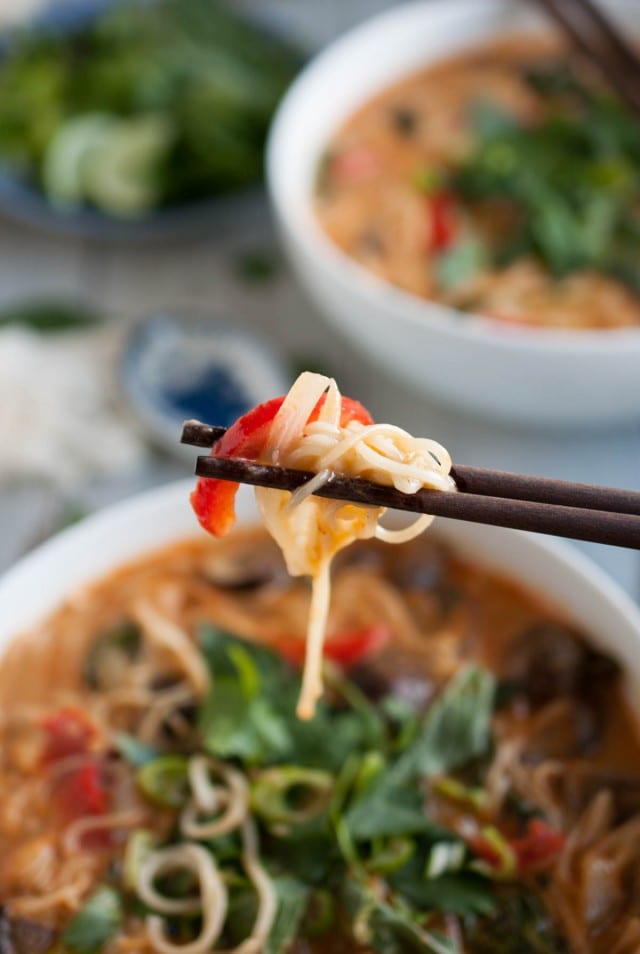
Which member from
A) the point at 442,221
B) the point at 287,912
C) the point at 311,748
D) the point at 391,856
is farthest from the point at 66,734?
the point at 442,221

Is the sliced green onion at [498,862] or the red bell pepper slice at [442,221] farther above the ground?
the red bell pepper slice at [442,221]

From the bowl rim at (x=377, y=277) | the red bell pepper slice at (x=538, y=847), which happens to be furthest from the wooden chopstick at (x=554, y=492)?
the bowl rim at (x=377, y=277)

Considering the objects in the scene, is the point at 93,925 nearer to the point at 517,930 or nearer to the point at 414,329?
the point at 517,930

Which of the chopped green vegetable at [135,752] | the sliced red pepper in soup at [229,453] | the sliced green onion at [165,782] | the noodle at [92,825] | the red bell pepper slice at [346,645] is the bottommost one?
the noodle at [92,825]

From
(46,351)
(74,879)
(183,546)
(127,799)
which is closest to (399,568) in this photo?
(183,546)

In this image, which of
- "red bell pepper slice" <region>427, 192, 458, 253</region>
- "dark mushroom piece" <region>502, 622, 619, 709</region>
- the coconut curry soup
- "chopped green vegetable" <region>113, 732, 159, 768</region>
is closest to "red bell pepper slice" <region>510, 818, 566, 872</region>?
"dark mushroom piece" <region>502, 622, 619, 709</region>

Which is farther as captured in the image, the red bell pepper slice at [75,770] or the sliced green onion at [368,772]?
the red bell pepper slice at [75,770]

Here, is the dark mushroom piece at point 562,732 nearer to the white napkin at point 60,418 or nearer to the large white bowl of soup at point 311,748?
the large white bowl of soup at point 311,748
